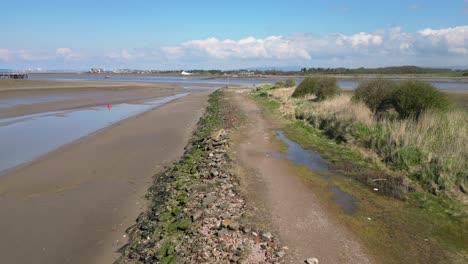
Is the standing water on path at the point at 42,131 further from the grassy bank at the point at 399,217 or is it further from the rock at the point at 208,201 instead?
the grassy bank at the point at 399,217

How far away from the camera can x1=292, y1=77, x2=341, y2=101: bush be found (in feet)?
101

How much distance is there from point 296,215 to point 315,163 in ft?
14.8

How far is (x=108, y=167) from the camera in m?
11.6

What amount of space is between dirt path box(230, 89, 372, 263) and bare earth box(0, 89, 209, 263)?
2.85 m

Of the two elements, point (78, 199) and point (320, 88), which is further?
point (320, 88)

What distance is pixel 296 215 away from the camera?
6.83 m

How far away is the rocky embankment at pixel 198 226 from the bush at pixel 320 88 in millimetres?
22883

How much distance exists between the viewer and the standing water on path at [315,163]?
7654mm

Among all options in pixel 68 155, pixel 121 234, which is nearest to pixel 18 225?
pixel 121 234

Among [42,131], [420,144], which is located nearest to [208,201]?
[420,144]

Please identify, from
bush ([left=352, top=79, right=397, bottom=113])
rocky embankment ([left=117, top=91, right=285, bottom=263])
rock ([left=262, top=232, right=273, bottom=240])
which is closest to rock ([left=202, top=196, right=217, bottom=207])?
rocky embankment ([left=117, top=91, right=285, bottom=263])

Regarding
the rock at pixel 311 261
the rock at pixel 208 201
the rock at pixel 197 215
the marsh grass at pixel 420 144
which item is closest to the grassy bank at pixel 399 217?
the marsh grass at pixel 420 144

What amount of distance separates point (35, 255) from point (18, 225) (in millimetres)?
1556

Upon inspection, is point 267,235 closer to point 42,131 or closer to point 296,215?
point 296,215
